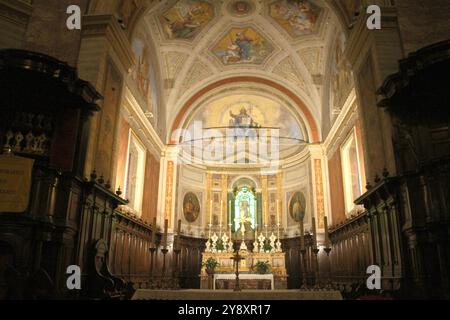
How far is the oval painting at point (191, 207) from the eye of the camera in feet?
68.8

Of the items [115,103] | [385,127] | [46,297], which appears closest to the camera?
[46,297]

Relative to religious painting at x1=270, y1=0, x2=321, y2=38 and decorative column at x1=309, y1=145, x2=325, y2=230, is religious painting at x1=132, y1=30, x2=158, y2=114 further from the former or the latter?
decorative column at x1=309, y1=145, x2=325, y2=230

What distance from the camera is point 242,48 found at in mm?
19406

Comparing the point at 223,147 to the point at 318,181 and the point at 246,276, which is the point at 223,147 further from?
the point at 246,276

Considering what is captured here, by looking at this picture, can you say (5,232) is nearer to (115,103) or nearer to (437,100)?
(115,103)

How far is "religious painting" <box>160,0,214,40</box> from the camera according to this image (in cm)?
1638

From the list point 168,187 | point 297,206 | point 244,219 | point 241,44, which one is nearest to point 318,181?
point 297,206

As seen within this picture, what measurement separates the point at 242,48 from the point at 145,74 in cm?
577

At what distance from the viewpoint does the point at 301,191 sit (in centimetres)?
2095

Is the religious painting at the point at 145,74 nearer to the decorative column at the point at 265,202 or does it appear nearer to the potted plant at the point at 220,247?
the potted plant at the point at 220,247

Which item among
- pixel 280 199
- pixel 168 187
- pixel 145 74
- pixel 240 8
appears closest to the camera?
pixel 145 74

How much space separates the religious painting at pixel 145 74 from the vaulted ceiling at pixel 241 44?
0.78 m

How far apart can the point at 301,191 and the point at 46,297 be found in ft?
55.6
